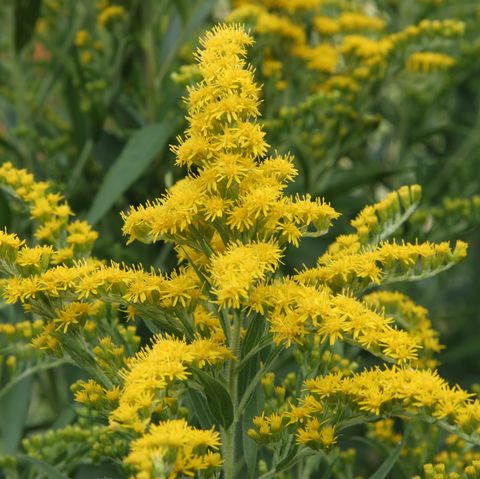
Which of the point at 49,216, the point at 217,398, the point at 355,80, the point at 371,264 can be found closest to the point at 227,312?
the point at 217,398

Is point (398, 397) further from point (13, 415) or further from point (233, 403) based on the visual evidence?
point (13, 415)

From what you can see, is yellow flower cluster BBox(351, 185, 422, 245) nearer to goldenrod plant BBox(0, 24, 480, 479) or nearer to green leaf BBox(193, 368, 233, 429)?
goldenrod plant BBox(0, 24, 480, 479)

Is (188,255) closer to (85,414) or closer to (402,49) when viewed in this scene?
Result: (85,414)

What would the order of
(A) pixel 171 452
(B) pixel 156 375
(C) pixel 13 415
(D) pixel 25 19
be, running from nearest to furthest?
(A) pixel 171 452 → (B) pixel 156 375 → (C) pixel 13 415 → (D) pixel 25 19

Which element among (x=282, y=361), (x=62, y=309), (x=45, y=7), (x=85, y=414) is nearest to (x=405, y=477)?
(x=282, y=361)

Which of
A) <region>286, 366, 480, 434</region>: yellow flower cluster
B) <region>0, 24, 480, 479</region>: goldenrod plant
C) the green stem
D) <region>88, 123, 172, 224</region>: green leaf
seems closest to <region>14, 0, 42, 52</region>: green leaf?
<region>88, 123, 172, 224</region>: green leaf

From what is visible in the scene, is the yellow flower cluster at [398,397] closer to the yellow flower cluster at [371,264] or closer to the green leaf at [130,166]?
the yellow flower cluster at [371,264]
